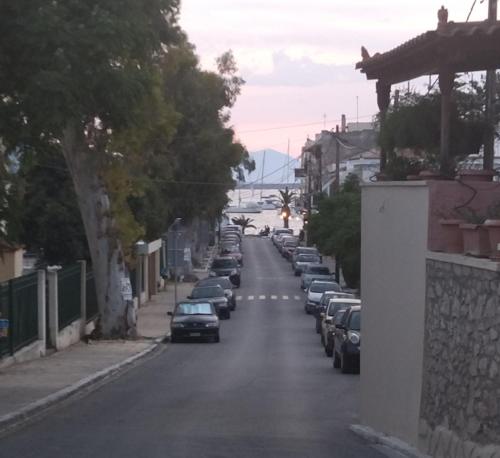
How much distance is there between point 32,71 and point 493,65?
661 centimetres

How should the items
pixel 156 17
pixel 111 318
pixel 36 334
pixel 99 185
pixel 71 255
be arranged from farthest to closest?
pixel 71 255 < pixel 111 318 < pixel 99 185 < pixel 36 334 < pixel 156 17

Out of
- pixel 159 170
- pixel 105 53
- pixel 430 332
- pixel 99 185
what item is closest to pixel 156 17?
pixel 105 53

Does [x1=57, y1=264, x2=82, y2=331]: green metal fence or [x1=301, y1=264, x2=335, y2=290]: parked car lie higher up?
[x1=57, y1=264, x2=82, y2=331]: green metal fence

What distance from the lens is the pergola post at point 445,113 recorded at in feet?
46.5

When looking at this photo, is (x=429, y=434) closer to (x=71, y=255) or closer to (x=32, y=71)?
(x=32, y=71)

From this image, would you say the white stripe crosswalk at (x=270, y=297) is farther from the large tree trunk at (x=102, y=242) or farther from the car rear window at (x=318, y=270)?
the large tree trunk at (x=102, y=242)

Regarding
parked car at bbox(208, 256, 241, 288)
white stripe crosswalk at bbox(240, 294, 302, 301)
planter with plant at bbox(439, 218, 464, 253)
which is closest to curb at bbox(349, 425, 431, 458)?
planter with plant at bbox(439, 218, 464, 253)

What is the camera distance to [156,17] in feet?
63.4

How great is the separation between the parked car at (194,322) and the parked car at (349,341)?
498 inches

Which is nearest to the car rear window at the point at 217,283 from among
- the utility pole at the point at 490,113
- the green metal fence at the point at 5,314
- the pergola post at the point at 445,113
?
the green metal fence at the point at 5,314

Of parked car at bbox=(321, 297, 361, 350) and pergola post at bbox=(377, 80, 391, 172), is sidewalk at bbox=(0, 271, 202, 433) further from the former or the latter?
pergola post at bbox=(377, 80, 391, 172)

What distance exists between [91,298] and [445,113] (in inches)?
1221

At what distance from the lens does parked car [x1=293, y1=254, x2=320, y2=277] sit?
83.7m

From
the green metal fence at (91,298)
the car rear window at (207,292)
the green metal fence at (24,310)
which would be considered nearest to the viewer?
the green metal fence at (24,310)
